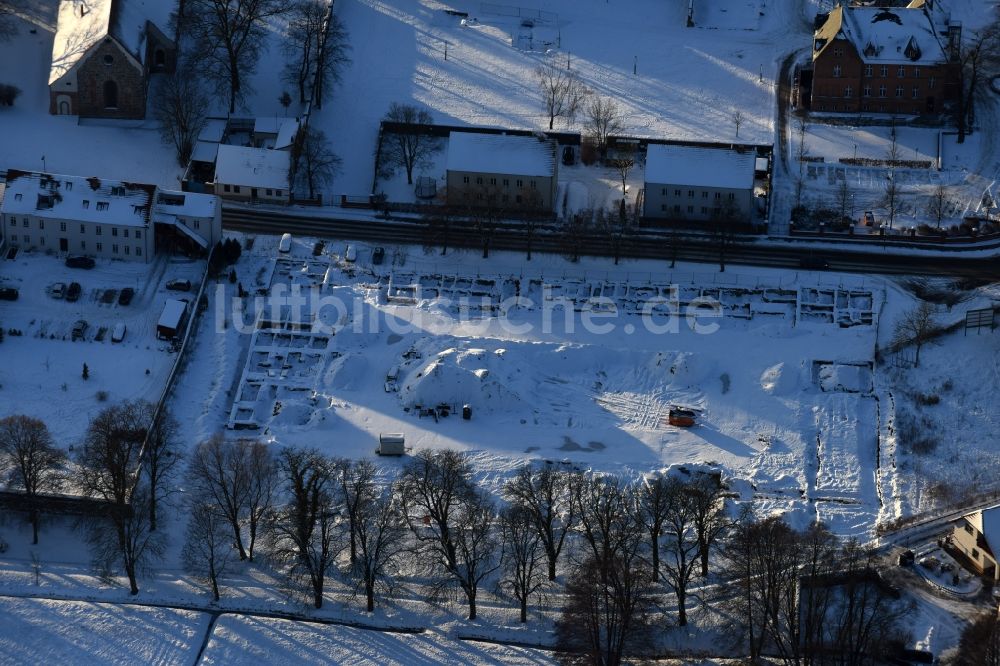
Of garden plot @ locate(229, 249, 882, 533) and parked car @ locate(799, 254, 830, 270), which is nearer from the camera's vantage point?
garden plot @ locate(229, 249, 882, 533)

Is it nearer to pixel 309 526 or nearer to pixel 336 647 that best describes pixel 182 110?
pixel 309 526

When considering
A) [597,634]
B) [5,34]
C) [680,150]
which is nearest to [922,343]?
[680,150]

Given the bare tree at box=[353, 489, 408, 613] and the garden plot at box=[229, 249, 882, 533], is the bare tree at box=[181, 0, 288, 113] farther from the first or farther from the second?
the bare tree at box=[353, 489, 408, 613]

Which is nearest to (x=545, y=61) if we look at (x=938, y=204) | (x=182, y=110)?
(x=182, y=110)

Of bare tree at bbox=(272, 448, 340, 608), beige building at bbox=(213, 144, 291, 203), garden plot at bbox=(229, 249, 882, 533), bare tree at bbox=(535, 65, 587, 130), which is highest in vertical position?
bare tree at bbox=(535, 65, 587, 130)

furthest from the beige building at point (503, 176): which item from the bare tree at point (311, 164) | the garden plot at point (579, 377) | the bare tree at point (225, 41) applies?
the bare tree at point (225, 41)

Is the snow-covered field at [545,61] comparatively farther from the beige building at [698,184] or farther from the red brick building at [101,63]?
the red brick building at [101,63]

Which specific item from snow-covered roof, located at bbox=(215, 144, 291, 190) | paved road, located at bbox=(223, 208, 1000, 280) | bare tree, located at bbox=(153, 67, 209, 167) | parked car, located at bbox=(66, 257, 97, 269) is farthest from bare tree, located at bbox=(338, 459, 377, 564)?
bare tree, located at bbox=(153, 67, 209, 167)
